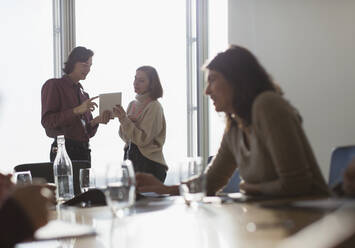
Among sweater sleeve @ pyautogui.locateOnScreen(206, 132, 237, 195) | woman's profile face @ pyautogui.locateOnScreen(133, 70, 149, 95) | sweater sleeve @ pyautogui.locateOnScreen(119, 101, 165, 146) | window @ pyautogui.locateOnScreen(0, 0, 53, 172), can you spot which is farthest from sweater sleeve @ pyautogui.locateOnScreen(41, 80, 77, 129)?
sweater sleeve @ pyautogui.locateOnScreen(206, 132, 237, 195)

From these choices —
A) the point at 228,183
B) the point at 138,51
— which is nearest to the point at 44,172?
the point at 228,183

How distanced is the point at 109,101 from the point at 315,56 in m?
1.93

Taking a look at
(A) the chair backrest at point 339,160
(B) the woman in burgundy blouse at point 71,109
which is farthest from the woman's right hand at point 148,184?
(B) the woman in burgundy blouse at point 71,109

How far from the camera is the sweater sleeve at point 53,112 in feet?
13.6

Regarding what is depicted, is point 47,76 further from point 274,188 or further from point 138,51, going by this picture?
point 274,188

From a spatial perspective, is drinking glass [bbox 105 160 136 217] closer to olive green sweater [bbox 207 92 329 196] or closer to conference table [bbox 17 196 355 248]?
conference table [bbox 17 196 355 248]

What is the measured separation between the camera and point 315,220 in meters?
1.29

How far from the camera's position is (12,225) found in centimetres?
112

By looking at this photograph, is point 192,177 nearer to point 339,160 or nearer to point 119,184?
point 119,184

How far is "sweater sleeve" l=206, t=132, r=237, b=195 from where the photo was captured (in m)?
2.41

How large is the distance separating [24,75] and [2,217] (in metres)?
4.38

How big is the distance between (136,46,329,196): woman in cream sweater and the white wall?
268 cm

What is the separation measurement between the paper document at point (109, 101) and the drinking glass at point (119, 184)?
10.1ft

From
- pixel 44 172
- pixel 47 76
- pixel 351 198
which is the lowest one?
pixel 44 172
